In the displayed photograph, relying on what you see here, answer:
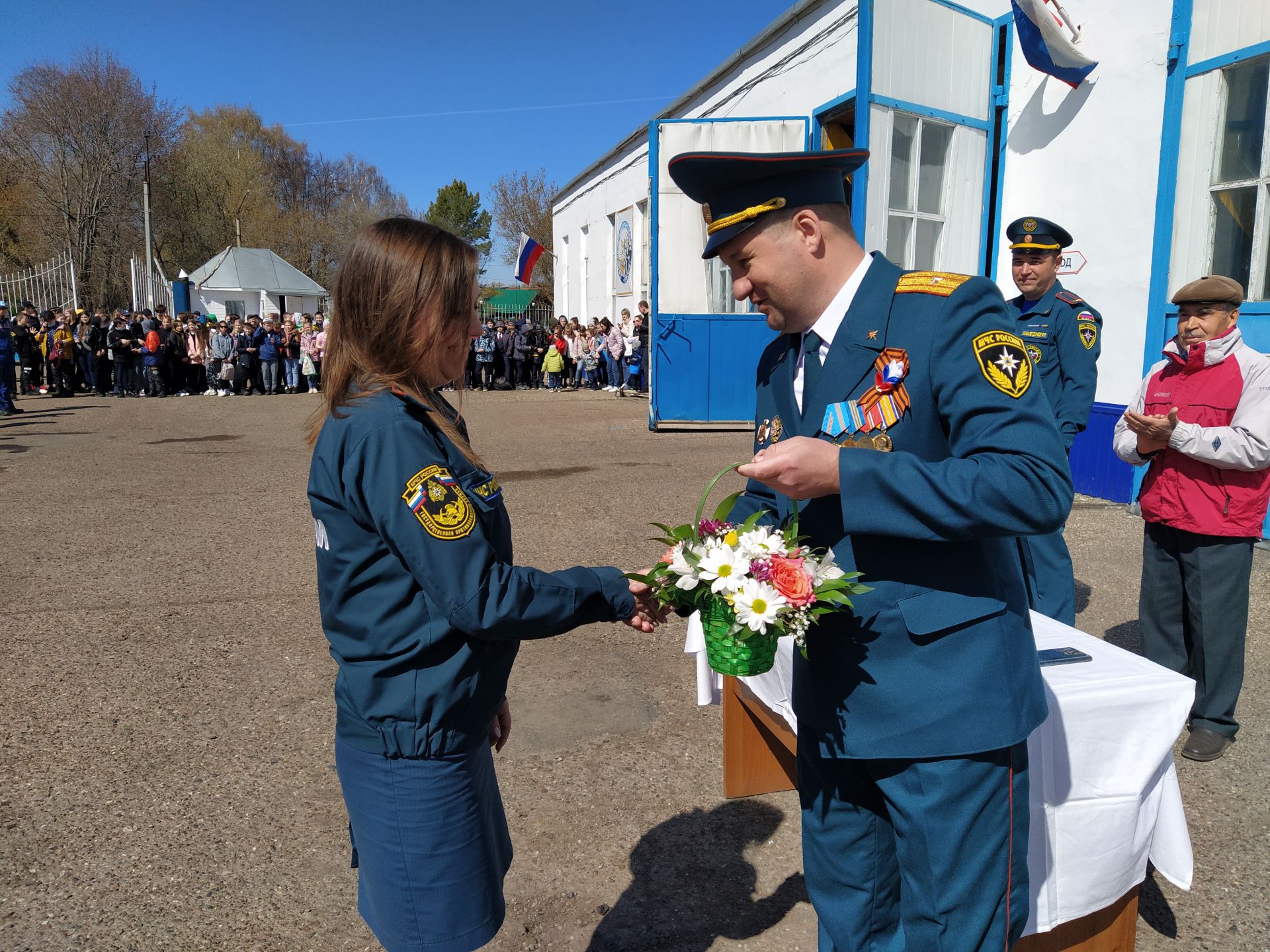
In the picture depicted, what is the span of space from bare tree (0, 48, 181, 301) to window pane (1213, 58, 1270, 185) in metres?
39.0

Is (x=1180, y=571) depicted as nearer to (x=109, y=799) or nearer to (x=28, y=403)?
(x=109, y=799)

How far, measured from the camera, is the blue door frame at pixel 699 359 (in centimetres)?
1147

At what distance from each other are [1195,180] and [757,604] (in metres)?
6.86

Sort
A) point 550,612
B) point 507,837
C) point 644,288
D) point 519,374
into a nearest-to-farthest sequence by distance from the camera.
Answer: point 550,612 < point 507,837 < point 644,288 < point 519,374

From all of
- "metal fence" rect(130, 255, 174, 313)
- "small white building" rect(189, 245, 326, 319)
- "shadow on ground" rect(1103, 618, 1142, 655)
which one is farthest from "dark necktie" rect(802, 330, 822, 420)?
"small white building" rect(189, 245, 326, 319)

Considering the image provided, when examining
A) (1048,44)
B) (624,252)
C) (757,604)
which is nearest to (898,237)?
A: (1048,44)

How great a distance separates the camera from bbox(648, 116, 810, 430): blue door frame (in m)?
11.5

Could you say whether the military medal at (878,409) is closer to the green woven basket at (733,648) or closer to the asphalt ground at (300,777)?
the green woven basket at (733,648)

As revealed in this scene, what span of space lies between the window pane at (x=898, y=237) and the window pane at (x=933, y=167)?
19cm

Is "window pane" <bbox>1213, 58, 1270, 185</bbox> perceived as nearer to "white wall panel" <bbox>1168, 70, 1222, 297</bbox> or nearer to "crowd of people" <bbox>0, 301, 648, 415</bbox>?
"white wall panel" <bbox>1168, 70, 1222, 297</bbox>

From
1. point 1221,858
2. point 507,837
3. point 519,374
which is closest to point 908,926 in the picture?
point 507,837

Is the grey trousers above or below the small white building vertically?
below

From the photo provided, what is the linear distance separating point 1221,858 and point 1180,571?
1279 mm

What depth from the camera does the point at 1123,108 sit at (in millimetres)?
7078
